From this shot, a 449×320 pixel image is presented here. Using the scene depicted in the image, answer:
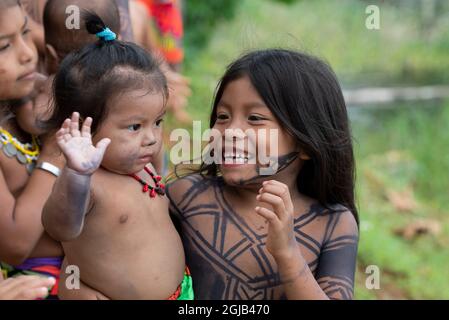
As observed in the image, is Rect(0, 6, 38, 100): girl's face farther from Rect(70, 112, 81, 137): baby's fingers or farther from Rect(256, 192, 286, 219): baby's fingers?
Rect(256, 192, 286, 219): baby's fingers

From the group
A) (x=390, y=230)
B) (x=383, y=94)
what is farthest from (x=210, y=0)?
(x=390, y=230)

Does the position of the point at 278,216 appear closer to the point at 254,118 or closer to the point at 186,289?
the point at 254,118

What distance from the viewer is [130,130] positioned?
2186 millimetres

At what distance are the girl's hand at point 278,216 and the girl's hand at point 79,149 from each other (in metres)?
0.46

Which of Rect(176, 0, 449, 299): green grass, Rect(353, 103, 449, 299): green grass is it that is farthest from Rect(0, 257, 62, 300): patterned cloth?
Rect(353, 103, 449, 299): green grass

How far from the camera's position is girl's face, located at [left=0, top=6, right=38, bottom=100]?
2453mm

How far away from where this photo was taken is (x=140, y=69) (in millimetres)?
2242

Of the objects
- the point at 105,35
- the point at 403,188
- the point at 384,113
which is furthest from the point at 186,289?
the point at 384,113

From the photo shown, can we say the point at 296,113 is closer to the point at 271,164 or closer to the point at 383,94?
the point at 271,164

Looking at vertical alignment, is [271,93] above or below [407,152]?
above

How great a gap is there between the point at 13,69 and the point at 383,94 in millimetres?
6441

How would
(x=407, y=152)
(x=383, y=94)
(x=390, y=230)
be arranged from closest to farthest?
(x=390, y=230) → (x=407, y=152) → (x=383, y=94)

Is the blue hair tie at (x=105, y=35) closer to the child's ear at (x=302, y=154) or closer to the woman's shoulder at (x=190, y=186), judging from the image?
the woman's shoulder at (x=190, y=186)

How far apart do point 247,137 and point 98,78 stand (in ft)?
1.55
